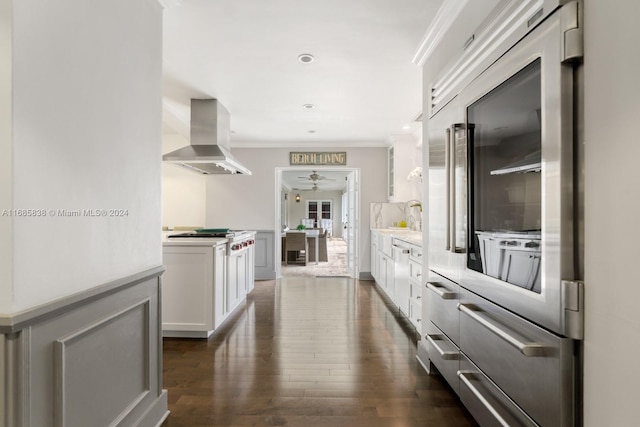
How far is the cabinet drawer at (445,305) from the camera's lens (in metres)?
1.99

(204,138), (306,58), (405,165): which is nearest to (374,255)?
(405,165)

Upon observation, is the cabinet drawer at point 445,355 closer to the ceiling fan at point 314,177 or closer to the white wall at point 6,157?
the white wall at point 6,157

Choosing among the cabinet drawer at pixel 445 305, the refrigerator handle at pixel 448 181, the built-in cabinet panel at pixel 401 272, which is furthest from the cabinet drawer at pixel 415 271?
the refrigerator handle at pixel 448 181

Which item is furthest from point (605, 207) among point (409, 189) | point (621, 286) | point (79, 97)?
point (409, 189)

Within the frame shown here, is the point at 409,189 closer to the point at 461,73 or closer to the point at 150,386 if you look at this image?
the point at 461,73

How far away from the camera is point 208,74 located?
3.18 meters

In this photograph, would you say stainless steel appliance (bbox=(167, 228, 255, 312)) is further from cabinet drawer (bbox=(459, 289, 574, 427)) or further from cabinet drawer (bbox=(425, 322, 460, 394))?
cabinet drawer (bbox=(459, 289, 574, 427))

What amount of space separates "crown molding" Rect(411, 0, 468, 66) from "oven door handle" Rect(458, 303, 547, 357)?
5.66ft

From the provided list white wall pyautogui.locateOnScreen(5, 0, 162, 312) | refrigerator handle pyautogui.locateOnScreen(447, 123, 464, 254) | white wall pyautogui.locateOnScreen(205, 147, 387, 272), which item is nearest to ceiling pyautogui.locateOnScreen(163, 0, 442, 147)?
white wall pyautogui.locateOnScreen(5, 0, 162, 312)

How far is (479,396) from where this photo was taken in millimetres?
1614

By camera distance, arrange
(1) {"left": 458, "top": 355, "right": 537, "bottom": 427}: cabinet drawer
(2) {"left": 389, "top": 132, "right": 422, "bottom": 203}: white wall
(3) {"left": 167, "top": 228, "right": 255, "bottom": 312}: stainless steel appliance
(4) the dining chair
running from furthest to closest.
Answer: (4) the dining chair → (2) {"left": 389, "top": 132, "right": 422, "bottom": 203}: white wall → (3) {"left": 167, "top": 228, "right": 255, "bottom": 312}: stainless steel appliance → (1) {"left": 458, "top": 355, "right": 537, "bottom": 427}: cabinet drawer

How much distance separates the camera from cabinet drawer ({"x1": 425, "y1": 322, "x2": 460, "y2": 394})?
6.45 feet

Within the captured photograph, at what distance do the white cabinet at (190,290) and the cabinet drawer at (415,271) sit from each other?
1.87 meters

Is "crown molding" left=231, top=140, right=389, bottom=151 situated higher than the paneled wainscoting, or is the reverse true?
"crown molding" left=231, top=140, right=389, bottom=151
